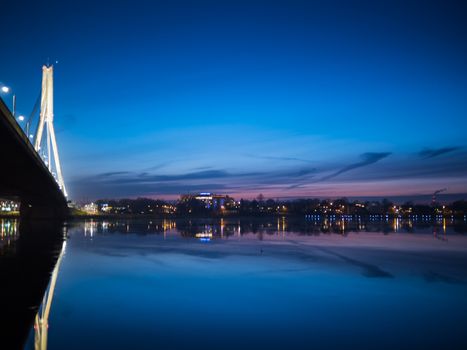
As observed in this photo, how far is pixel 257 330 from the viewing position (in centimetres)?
1114

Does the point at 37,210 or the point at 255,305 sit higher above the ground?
the point at 37,210

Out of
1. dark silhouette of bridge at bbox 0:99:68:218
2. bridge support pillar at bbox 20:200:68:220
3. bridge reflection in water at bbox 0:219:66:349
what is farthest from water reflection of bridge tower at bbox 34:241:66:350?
bridge support pillar at bbox 20:200:68:220

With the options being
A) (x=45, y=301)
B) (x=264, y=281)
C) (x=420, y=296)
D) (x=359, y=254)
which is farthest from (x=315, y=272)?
(x=45, y=301)

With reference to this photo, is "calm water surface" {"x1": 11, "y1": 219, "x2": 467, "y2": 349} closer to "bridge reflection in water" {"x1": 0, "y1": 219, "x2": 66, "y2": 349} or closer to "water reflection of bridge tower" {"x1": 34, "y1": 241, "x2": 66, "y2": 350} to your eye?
"water reflection of bridge tower" {"x1": 34, "y1": 241, "x2": 66, "y2": 350}

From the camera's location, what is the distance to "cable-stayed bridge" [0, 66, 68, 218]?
2754 cm

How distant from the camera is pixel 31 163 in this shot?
1548 inches

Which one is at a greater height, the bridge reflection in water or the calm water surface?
the bridge reflection in water

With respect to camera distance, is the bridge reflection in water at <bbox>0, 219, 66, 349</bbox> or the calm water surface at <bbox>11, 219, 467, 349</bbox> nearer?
the bridge reflection in water at <bbox>0, 219, 66, 349</bbox>

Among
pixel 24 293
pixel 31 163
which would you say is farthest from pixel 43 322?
pixel 31 163

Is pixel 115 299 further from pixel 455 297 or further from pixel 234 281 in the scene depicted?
pixel 455 297

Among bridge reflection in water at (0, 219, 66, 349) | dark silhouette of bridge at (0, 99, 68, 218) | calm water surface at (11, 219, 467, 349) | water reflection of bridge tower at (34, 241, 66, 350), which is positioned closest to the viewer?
water reflection of bridge tower at (34, 241, 66, 350)

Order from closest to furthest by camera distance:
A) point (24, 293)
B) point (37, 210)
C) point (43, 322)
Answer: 1. point (43, 322)
2. point (24, 293)
3. point (37, 210)

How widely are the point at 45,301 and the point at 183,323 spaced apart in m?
4.78

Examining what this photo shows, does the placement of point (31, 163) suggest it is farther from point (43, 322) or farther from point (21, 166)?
point (43, 322)
